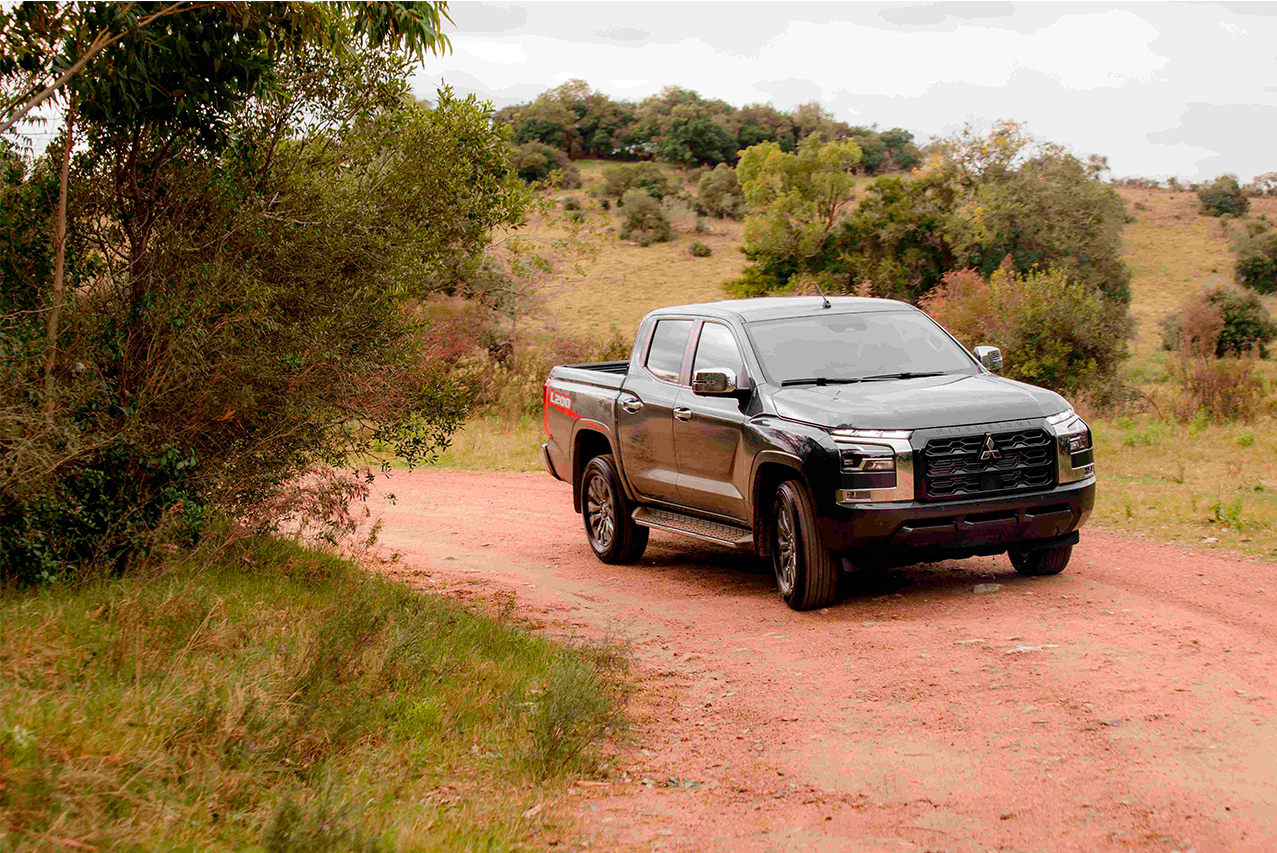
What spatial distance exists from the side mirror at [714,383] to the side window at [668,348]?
114 centimetres

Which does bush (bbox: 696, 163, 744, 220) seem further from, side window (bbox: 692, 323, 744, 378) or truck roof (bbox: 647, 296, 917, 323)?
side window (bbox: 692, 323, 744, 378)

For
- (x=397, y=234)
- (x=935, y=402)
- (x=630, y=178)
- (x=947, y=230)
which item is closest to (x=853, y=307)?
(x=935, y=402)

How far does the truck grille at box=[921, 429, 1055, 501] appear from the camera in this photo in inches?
304

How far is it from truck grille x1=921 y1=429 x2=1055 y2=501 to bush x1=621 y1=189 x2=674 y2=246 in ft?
175

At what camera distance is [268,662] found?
555 cm

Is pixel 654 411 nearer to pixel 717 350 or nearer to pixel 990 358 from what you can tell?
pixel 717 350

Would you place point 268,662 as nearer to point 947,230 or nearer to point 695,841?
point 695,841

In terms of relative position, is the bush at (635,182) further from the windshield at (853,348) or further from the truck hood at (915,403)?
the truck hood at (915,403)

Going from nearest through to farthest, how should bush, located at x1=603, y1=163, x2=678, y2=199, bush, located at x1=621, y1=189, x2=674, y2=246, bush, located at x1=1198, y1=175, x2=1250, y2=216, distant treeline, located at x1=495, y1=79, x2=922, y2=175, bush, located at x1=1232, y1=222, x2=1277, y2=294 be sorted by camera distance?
bush, located at x1=1232, y1=222, x2=1277, y2=294
bush, located at x1=621, y1=189, x2=674, y2=246
bush, located at x1=603, y1=163, x2=678, y2=199
bush, located at x1=1198, y1=175, x2=1250, y2=216
distant treeline, located at x1=495, y1=79, x2=922, y2=175

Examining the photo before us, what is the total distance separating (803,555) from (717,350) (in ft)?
6.98

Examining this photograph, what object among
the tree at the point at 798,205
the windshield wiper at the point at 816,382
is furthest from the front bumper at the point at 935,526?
the tree at the point at 798,205

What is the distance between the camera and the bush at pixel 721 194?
6369 centimetres

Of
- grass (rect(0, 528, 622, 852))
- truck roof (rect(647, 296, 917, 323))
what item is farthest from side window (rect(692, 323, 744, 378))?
grass (rect(0, 528, 622, 852))

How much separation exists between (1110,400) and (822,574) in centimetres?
1696
